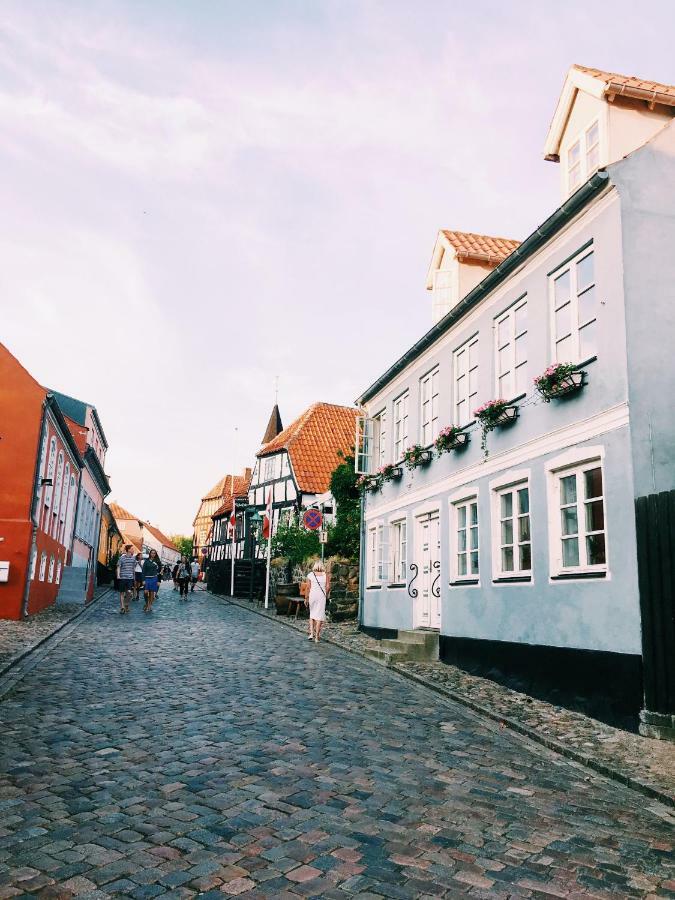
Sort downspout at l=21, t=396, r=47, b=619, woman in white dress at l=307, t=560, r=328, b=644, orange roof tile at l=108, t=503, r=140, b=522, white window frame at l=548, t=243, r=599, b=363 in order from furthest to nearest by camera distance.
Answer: orange roof tile at l=108, t=503, r=140, b=522
downspout at l=21, t=396, r=47, b=619
woman in white dress at l=307, t=560, r=328, b=644
white window frame at l=548, t=243, r=599, b=363

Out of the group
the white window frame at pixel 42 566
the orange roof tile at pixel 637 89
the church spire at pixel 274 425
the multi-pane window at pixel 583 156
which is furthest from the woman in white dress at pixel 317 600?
the church spire at pixel 274 425

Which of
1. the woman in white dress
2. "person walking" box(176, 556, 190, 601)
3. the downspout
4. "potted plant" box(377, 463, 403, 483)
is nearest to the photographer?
the woman in white dress

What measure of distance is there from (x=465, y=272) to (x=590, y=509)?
7.43m

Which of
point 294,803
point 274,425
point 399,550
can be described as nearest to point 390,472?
point 399,550

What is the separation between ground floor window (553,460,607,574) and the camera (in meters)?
9.79

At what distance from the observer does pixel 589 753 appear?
24.9 ft

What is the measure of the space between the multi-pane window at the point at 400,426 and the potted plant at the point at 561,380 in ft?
23.5

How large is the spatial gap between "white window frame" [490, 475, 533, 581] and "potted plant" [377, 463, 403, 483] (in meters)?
5.22

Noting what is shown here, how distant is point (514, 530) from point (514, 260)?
418cm

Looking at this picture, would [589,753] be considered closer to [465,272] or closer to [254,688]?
[254,688]

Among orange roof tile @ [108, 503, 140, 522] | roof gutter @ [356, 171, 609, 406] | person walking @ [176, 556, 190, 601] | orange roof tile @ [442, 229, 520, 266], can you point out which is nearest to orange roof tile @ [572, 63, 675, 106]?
roof gutter @ [356, 171, 609, 406]

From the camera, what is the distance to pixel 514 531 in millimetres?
11922

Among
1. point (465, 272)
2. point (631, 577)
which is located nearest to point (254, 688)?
point (631, 577)

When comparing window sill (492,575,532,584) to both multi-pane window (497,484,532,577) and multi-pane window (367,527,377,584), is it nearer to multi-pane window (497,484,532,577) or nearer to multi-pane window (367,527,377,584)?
multi-pane window (497,484,532,577)
